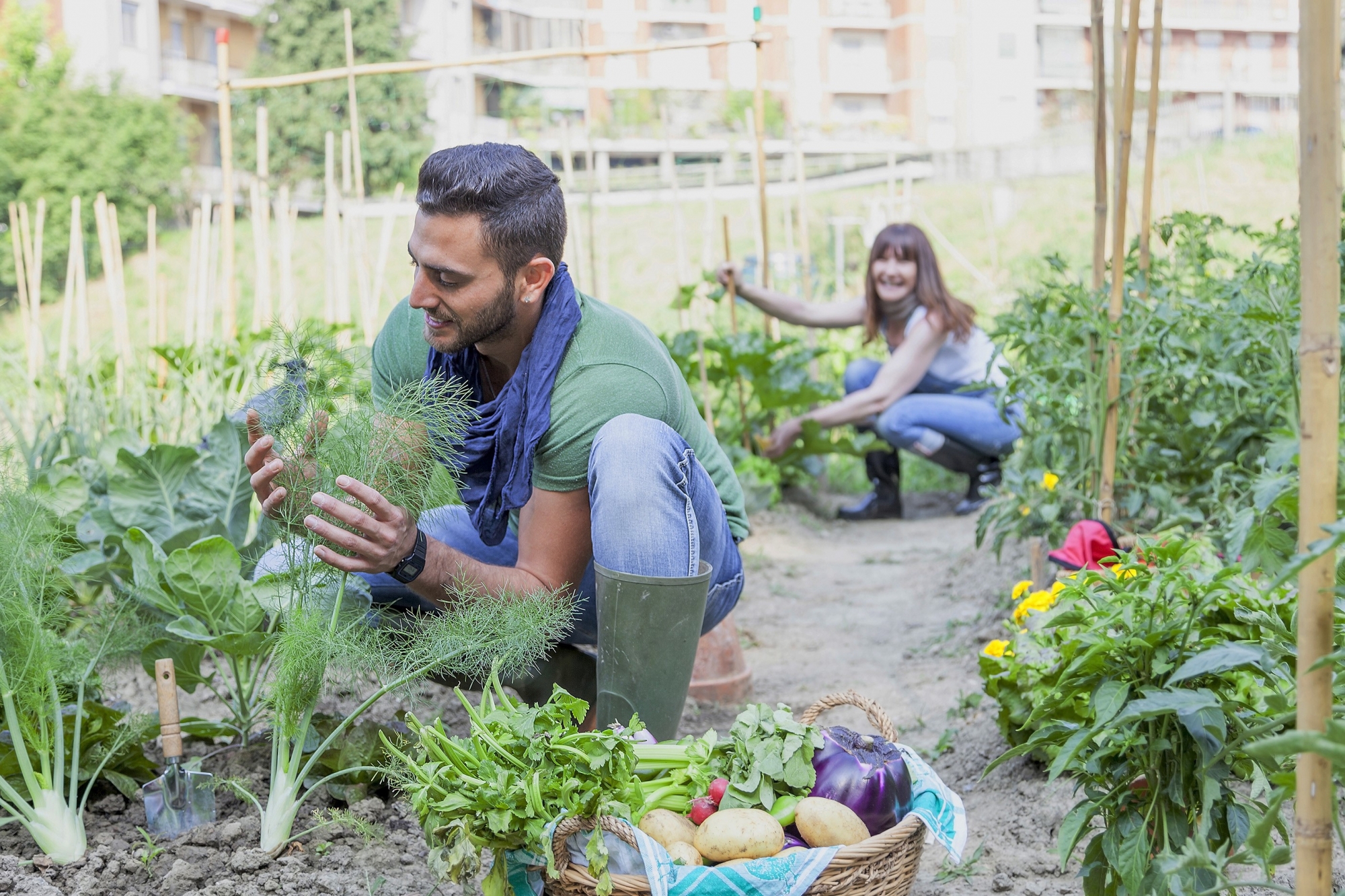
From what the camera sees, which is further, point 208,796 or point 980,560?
point 980,560

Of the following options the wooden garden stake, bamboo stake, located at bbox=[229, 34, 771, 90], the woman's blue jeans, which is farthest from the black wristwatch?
the woman's blue jeans

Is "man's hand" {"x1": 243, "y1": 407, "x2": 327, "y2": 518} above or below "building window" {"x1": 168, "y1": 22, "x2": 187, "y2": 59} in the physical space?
below

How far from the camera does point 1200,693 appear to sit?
117 cm

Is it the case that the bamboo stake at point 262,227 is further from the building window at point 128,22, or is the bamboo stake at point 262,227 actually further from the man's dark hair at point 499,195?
the building window at point 128,22

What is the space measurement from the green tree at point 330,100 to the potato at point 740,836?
21668 millimetres

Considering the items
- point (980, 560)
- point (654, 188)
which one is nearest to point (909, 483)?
point (980, 560)

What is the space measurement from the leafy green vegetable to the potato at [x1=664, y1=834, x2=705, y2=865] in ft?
0.22

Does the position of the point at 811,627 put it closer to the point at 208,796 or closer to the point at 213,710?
the point at 213,710

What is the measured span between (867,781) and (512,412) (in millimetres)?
839

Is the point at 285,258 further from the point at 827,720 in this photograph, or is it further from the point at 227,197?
the point at 827,720

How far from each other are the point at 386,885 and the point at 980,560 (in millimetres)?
2830

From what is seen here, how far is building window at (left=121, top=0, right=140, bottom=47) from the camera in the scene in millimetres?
23859

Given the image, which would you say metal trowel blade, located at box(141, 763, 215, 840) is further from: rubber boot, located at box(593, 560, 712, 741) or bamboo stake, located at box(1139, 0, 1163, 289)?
bamboo stake, located at box(1139, 0, 1163, 289)

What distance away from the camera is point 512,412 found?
1869 millimetres
